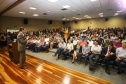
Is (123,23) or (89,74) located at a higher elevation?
(123,23)

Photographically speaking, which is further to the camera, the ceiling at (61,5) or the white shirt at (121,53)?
the ceiling at (61,5)

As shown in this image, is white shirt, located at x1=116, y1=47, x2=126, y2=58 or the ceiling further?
the ceiling

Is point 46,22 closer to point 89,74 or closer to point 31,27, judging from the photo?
point 31,27

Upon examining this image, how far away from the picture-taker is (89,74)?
101 inches

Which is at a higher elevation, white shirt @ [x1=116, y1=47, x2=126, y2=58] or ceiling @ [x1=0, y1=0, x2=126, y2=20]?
ceiling @ [x1=0, y1=0, x2=126, y2=20]

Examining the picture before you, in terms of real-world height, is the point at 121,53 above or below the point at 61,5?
below

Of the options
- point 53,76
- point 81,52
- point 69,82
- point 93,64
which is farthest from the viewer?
point 81,52

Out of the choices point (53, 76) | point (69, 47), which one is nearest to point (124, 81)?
point (53, 76)

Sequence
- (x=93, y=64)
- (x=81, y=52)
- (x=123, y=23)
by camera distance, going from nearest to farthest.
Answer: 1. (x=93, y=64)
2. (x=81, y=52)
3. (x=123, y=23)

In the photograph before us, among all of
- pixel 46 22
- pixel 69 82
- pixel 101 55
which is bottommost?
pixel 69 82

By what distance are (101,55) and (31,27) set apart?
11752 mm

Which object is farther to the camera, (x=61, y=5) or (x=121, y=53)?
(x=61, y=5)

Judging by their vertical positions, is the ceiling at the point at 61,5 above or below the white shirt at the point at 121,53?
above

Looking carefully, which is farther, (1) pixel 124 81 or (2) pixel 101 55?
(2) pixel 101 55
